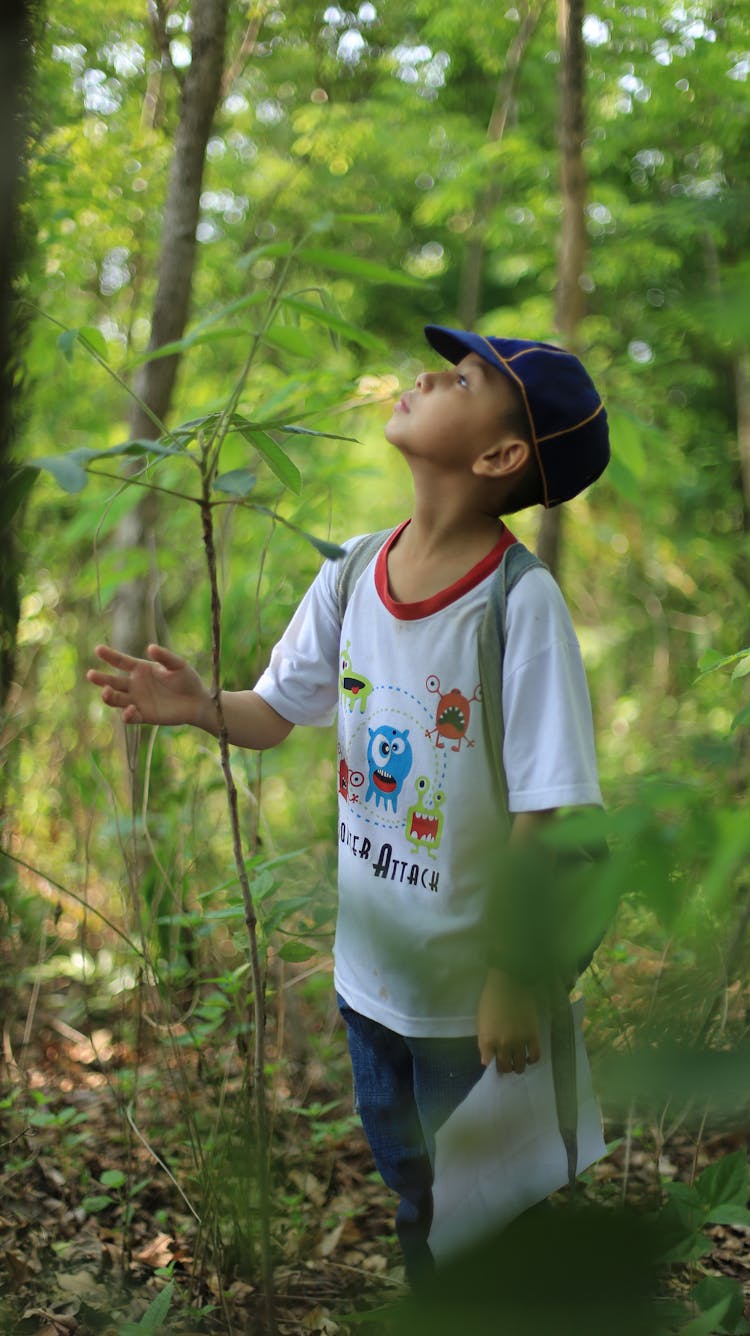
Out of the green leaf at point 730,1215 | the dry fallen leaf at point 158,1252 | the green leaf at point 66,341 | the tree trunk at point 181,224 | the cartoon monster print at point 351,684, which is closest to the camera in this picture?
the green leaf at point 66,341

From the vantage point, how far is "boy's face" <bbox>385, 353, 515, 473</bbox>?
4.24 feet

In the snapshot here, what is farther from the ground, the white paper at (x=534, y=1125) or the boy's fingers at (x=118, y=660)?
the boy's fingers at (x=118, y=660)

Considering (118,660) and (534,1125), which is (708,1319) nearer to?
(534,1125)

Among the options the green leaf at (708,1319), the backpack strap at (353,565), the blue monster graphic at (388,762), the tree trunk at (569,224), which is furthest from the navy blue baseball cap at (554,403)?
the tree trunk at (569,224)

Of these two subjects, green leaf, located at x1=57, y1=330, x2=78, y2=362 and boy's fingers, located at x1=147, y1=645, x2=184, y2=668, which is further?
boy's fingers, located at x1=147, y1=645, x2=184, y2=668

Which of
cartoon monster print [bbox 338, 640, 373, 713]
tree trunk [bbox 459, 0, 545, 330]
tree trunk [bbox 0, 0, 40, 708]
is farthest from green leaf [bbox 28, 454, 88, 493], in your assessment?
tree trunk [bbox 459, 0, 545, 330]

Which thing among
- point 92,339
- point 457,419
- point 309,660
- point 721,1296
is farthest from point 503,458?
point 721,1296

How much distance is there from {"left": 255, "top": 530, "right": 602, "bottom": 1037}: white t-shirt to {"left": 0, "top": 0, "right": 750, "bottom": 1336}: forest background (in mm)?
122

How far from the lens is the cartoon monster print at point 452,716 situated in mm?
1285

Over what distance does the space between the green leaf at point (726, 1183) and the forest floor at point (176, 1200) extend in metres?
0.15

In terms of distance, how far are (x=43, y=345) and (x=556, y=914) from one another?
248 centimetres

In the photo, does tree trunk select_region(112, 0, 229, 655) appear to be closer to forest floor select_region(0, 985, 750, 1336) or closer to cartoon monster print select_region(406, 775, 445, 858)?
cartoon monster print select_region(406, 775, 445, 858)

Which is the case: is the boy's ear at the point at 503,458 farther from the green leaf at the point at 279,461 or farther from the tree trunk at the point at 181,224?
the tree trunk at the point at 181,224

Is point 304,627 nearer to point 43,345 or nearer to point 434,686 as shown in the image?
point 434,686
